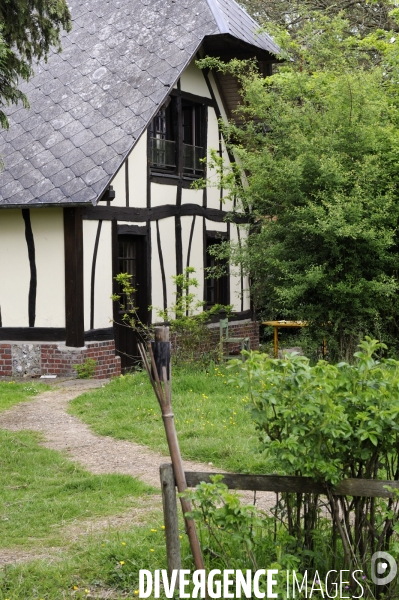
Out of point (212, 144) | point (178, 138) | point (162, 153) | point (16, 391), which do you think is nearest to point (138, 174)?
point (162, 153)

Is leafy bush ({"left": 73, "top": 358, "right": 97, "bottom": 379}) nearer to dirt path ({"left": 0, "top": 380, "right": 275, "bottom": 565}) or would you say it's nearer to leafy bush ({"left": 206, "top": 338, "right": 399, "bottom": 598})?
dirt path ({"left": 0, "top": 380, "right": 275, "bottom": 565})

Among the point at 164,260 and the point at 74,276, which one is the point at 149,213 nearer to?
the point at 164,260

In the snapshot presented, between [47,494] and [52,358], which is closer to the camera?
[47,494]

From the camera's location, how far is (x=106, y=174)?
40.1 ft

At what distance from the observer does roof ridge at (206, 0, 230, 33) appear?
14.0m

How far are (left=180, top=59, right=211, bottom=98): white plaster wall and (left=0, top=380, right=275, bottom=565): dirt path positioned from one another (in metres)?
6.10

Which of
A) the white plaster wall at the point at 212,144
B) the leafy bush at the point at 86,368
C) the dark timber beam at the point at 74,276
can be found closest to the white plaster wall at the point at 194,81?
the white plaster wall at the point at 212,144

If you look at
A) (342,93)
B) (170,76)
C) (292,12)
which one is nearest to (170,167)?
(170,76)

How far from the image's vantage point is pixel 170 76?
44.0 feet

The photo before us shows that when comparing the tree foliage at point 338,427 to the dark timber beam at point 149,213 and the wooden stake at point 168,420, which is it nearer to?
the wooden stake at point 168,420

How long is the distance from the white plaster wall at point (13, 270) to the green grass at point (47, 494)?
529cm

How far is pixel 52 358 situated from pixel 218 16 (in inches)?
250

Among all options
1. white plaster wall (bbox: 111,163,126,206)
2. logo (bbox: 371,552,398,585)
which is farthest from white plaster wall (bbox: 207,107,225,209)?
logo (bbox: 371,552,398,585)

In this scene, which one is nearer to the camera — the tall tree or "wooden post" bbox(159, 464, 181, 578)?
"wooden post" bbox(159, 464, 181, 578)
